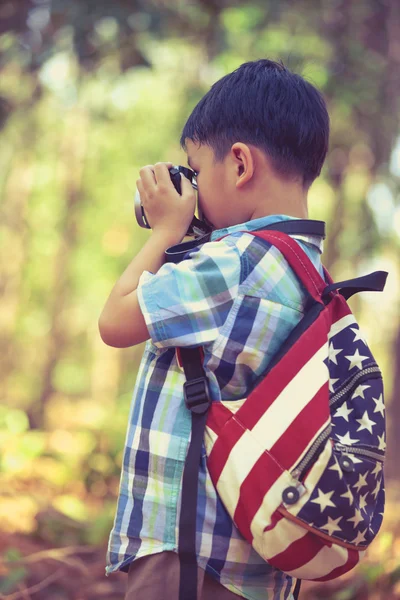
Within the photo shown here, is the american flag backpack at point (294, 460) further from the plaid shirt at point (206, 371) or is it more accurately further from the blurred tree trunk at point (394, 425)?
the blurred tree trunk at point (394, 425)

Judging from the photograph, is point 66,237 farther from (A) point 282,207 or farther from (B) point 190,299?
(B) point 190,299

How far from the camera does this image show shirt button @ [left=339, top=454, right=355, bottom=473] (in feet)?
4.81

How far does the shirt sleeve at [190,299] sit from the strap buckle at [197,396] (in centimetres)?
9

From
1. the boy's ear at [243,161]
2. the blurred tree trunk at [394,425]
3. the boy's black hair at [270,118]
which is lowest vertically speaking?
the blurred tree trunk at [394,425]

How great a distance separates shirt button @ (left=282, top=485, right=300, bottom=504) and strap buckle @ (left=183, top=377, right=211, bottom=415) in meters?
0.25

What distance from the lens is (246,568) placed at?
1520 millimetres

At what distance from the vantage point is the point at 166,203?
1.66 metres

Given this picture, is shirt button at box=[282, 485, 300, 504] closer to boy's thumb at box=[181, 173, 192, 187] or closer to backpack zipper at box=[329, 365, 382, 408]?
backpack zipper at box=[329, 365, 382, 408]

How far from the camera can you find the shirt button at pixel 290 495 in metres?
1.41

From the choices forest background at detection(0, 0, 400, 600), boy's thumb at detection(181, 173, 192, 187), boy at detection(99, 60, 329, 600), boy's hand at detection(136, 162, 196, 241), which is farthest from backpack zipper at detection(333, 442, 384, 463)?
forest background at detection(0, 0, 400, 600)

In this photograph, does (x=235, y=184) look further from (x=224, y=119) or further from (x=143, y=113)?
(x=143, y=113)

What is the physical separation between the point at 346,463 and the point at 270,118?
852mm

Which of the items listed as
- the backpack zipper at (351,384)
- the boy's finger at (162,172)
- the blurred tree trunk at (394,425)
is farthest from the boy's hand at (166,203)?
the blurred tree trunk at (394,425)

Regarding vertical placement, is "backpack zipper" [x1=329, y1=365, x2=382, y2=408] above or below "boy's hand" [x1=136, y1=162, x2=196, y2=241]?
below
